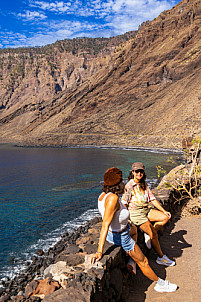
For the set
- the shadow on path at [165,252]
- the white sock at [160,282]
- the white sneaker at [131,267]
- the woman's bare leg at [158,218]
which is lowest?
the shadow on path at [165,252]

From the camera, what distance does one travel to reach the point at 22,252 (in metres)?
10.6

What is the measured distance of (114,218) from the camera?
13.2ft

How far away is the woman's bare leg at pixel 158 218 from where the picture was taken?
18.1 ft

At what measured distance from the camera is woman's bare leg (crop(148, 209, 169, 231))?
5517 mm

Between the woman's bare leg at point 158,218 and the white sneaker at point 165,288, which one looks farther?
the woman's bare leg at point 158,218

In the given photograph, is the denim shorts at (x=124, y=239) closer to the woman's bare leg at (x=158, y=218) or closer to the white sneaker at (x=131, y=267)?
the white sneaker at (x=131, y=267)

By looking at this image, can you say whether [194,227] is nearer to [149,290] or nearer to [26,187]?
[149,290]

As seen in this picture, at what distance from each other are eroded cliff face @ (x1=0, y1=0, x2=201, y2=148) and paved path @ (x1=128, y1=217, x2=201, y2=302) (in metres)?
55.3

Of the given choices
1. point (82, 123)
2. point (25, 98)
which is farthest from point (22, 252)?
point (25, 98)

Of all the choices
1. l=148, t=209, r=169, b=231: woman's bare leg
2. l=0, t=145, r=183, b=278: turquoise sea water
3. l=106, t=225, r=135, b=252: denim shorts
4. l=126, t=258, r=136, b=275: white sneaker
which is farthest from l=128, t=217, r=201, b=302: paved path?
l=0, t=145, r=183, b=278: turquoise sea water

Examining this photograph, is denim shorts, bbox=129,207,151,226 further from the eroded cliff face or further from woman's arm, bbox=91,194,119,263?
the eroded cliff face

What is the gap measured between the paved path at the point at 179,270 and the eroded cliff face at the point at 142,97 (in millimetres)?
55280

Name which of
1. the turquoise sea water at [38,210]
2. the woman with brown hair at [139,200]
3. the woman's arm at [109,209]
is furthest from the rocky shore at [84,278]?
the turquoise sea water at [38,210]

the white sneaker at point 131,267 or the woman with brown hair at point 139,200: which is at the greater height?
the woman with brown hair at point 139,200
